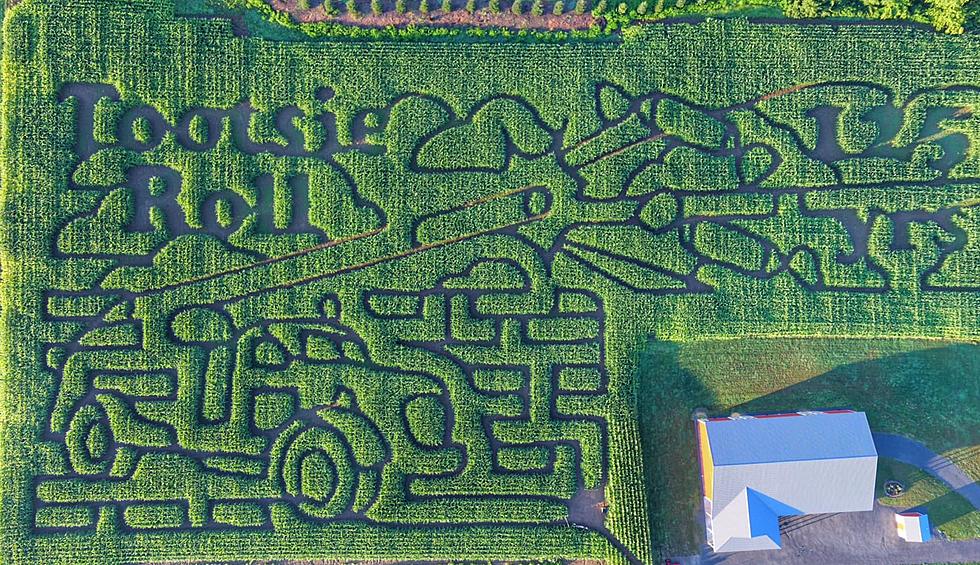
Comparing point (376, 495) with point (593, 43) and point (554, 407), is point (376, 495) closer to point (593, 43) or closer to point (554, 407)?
point (554, 407)

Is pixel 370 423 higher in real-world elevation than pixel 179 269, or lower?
lower

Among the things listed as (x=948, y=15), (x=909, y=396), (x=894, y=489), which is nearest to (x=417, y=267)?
(x=909, y=396)

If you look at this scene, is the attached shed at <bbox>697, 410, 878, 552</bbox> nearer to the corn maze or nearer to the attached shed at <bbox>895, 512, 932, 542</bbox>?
the attached shed at <bbox>895, 512, 932, 542</bbox>

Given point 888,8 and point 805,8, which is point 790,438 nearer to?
point 805,8

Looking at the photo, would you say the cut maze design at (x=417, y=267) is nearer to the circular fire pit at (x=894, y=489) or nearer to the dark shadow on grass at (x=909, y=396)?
the dark shadow on grass at (x=909, y=396)

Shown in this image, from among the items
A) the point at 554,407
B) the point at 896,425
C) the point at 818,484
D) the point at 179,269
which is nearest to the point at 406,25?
the point at 179,269

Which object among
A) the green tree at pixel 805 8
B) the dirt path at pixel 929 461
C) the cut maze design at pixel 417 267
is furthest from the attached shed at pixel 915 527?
the green tree at pixel 805 8
